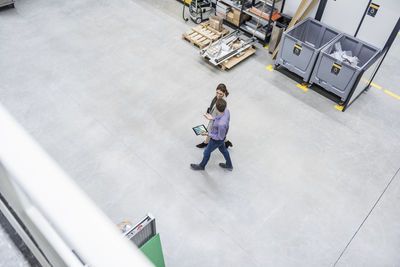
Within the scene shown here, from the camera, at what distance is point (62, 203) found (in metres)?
0.59

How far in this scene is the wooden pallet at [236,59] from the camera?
31.1 feet

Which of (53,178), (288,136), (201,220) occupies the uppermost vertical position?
(53,178)

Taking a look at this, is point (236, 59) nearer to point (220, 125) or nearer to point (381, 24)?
point (381, 24)

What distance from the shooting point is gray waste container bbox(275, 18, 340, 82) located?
8.62 metres

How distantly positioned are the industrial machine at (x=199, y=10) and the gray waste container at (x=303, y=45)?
3.34 metres

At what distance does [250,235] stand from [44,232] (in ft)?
19.5

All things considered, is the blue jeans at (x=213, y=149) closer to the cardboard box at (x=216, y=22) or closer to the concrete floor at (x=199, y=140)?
the concrete floor at (x=199, y=140)

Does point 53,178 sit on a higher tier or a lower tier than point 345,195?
higher

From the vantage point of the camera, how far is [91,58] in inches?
379

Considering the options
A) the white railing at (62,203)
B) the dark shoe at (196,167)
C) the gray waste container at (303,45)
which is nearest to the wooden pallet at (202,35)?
the gray waste container at (303,45)

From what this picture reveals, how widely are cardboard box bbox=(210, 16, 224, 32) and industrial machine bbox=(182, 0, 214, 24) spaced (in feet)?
1.88

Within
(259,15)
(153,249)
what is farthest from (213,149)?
(259,15)

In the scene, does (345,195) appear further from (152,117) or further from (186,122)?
(152,117)

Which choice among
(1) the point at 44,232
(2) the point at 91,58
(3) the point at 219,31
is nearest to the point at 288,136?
(3) the point at 219,31
